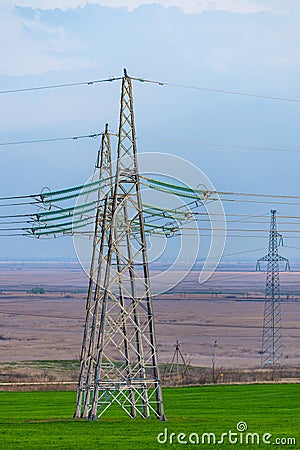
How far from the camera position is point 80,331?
71188 mm

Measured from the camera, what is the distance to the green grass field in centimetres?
1867

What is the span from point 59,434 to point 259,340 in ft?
151

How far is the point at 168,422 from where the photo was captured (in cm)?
2269

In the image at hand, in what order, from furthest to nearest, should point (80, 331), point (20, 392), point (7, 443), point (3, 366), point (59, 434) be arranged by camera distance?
point (80, 331) → point (3, 366) → point (20, 392) → point (59, 434) → point (7, 443)

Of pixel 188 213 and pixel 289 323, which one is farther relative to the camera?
pixel 289 323

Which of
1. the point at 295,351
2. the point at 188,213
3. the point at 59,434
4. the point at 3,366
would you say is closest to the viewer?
the point at 59,434

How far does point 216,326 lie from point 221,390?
3896cm

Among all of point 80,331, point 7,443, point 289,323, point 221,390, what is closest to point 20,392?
point 221,390

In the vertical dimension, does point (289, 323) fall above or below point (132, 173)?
above

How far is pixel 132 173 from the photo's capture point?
22.3 meters

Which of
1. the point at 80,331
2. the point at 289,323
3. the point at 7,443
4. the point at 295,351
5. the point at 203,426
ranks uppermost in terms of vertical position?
the point at 289,323

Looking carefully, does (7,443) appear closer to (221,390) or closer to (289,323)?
(221,390)

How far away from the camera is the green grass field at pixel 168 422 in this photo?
1867 cm

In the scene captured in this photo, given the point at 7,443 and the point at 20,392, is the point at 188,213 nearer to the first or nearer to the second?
the point at 7,443
